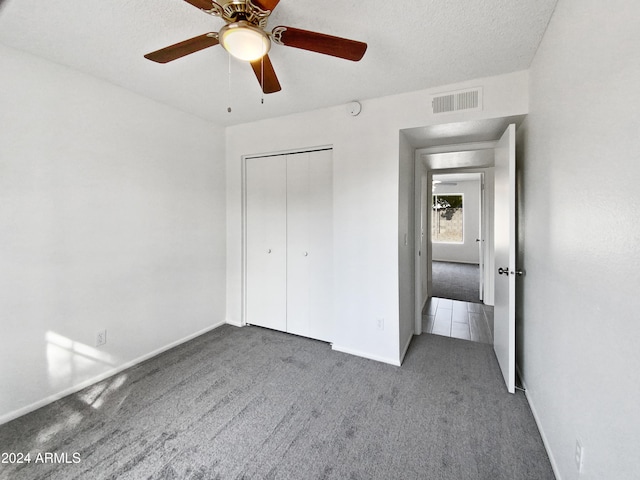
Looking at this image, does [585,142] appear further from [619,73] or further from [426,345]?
[426,345]

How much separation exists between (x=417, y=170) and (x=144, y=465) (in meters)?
3.34

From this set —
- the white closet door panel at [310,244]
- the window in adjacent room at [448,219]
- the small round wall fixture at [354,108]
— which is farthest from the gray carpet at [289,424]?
the window in adjacent room at [448,219]

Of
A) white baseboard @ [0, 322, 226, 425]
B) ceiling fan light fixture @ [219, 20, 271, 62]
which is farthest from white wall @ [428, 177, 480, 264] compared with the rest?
ceiling fan light fixture @ [219, 20, 271, 62]

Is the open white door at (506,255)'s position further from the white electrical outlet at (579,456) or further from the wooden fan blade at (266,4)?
the wooden fan blade at (266,4)

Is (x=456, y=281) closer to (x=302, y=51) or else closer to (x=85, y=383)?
(x=302, y=51)

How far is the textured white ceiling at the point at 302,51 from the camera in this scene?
4.99 ft

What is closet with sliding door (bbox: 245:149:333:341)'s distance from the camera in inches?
119

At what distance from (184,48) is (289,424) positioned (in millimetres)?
2296

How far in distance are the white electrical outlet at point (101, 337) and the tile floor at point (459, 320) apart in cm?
325

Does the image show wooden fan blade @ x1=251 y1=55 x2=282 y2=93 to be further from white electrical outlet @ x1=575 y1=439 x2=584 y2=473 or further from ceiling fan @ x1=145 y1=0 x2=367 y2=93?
white electrical outlet @ x1=575 y1=439 x2=584 y2=473

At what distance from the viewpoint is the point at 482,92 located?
2.22 m

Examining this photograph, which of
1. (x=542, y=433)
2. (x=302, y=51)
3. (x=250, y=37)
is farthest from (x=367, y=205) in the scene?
(x=542, y=433)

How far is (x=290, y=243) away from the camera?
3.22m

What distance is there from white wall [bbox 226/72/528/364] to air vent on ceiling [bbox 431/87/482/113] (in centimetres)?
5
